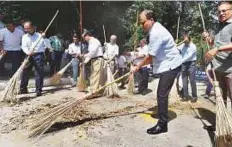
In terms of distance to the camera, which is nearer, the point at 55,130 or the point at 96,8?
the point at 55,130

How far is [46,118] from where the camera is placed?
657 cm

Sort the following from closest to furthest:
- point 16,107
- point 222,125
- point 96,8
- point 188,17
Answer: point 222,125, point 16,107, point 96,8, point 188,17

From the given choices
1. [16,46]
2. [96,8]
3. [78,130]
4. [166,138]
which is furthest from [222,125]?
[96,8]

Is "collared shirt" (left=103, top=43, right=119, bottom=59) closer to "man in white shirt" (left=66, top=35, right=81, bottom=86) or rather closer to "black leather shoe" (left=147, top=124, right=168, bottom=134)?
"man in white shirt" (left=66, top=35, right=81, bottom=86)

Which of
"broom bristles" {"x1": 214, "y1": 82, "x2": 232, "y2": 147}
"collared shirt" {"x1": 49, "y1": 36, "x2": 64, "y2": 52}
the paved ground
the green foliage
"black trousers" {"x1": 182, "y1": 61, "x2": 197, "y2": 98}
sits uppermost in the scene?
the green foliage

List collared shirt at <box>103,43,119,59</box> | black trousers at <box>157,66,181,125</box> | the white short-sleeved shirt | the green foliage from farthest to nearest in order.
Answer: the green foliage
the white short-sleeved shirt
collared shirt at <box>103,43,119,59</box>
black trousers at <box>157,66,181,125</box>

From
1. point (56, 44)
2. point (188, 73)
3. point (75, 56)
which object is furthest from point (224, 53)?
point (56, 44)

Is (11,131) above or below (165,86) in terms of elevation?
below

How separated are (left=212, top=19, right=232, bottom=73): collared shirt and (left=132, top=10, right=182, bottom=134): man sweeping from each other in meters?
0.62

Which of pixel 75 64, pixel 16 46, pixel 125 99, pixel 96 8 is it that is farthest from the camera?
pixel 96 8

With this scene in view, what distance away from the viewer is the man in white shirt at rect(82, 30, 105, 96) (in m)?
9.98

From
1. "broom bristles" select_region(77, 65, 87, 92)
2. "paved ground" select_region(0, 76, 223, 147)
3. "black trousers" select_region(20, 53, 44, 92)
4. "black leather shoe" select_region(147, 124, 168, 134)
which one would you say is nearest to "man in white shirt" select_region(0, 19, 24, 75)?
"black trousers" select_region(20, 53, 44, 92)

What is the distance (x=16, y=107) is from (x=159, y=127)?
11.1ft

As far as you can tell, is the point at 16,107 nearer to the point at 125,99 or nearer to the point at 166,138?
the point at 125,99
